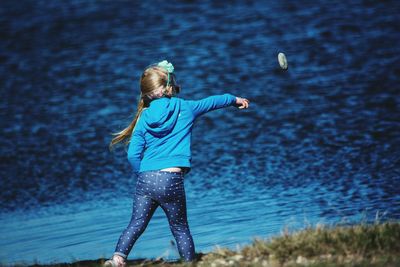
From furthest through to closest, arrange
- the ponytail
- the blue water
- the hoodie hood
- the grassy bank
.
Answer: the blue water < the ponytail < the hoodie hood < the grassy bank

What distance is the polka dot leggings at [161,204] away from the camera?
709cm

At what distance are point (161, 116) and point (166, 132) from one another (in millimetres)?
163

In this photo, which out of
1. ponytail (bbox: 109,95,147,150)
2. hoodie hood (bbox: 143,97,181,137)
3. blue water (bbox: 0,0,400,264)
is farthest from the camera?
blue water (bbox: 0,0,400,264)

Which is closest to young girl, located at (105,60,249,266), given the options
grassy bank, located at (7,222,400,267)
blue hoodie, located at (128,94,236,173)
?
blue hoodie, located at (128,94,236,173)

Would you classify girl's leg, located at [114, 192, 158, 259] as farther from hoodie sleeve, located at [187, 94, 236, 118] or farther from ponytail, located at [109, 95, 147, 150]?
hoodie sleeve, located at [187, 94, 236, 118]

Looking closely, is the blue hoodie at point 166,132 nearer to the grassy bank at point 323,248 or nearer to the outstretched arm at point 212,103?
the outstretched arm at point 212,103

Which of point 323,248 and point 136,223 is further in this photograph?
point 136,223

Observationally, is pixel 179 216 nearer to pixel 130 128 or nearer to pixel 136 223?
pixel 136 223

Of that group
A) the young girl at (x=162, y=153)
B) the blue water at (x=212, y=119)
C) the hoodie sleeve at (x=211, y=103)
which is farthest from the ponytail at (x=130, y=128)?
the blue water at (x=212, y=119)

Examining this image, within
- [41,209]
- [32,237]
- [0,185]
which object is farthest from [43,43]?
[32,237]

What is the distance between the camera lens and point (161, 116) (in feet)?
23.2

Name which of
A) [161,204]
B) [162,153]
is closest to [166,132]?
[162,153]

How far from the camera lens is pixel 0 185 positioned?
12.3 m

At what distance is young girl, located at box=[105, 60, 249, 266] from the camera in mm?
7102
